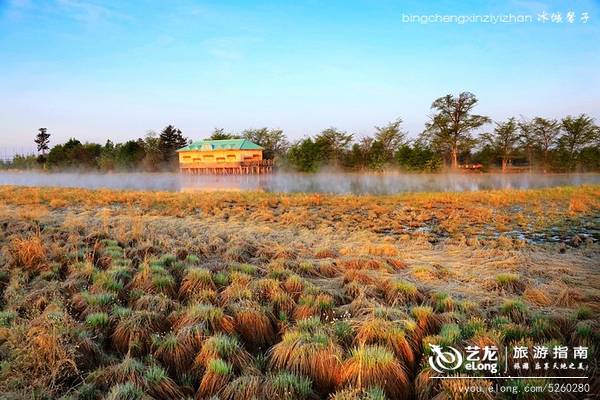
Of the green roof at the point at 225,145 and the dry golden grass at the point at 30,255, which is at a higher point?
the green roof at the point at 225,145

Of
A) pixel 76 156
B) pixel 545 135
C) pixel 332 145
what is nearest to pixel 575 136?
pixel 545 135

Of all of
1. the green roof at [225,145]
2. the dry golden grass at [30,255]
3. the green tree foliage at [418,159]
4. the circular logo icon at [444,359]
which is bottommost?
the circular logo icon at [444,359]

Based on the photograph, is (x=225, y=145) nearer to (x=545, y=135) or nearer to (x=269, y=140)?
(x=269, y=140)

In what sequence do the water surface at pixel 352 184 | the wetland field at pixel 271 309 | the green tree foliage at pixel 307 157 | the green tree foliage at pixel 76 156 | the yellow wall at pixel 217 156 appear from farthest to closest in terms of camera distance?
the green tree foliage at pixel 76 156, the yellow wall at pixel 217 156, the green tree foliage at pixel 307 157, the water surface at pixel 352 184, the wetland field at pixel 271 309

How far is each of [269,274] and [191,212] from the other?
7.83 meters

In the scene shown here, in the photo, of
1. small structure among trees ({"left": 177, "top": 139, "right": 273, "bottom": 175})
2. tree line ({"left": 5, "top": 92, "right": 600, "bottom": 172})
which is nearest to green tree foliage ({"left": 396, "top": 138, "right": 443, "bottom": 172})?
tree line ({"left": 5, "top": 92, "right": 600, "bottom": 172})

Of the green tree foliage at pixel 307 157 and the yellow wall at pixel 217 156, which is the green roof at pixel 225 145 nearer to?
the yellow wall at pixel 217 156

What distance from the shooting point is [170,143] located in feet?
197

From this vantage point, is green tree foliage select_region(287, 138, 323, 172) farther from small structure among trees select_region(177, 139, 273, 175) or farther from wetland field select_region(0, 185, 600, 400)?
wetland field select_region(0, 185, 600, 400)

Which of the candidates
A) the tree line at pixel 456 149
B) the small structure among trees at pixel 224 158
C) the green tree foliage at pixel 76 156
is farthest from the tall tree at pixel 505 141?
the green tree foliage at pixel 76 156

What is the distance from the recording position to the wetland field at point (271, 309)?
125 inches

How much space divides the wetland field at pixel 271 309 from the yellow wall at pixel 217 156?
42.4 m

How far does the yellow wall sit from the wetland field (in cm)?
4238

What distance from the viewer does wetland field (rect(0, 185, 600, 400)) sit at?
125 inches
